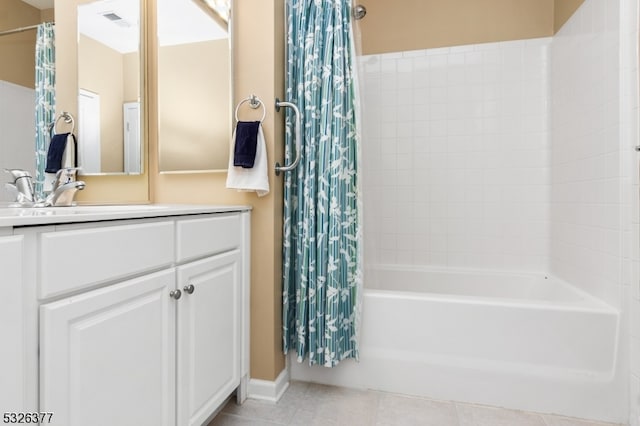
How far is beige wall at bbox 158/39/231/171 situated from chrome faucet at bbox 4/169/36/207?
57 cm

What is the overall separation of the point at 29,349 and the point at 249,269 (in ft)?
3.04

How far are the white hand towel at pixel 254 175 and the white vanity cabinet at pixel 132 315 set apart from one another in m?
0.14

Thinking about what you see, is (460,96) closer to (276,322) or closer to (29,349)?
(276,322)

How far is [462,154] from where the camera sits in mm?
2383

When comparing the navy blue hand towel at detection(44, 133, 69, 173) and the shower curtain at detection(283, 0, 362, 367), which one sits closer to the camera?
the navy blue hand towel at detection(44, 133, 69, 173)

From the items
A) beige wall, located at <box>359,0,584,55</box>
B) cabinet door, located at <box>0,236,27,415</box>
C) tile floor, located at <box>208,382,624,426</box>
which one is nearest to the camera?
cabinet door, located at <box>0,236,27,415</box>

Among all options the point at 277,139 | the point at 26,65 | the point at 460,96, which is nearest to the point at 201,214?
the point at 277,139

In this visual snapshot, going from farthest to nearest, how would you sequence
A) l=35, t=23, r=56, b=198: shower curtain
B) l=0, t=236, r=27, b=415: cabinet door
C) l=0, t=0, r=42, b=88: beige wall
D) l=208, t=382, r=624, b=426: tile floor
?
l=208, t=382, r=624, b=426: tile floor → l=35, t=23, r=56, b=198: shower curtain → l=0, t=0, r=42, b=88: beige wall → l=0, t=236, r=27, b=415: cabinet door

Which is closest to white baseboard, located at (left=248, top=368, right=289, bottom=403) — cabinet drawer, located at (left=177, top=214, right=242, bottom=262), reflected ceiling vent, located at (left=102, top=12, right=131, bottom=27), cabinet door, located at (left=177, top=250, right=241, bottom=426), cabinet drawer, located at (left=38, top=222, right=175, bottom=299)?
cabinet door, located at (left=177, top=250, right=241, bottom=426)

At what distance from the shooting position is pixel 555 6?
217cm

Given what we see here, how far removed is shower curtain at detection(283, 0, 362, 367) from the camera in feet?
5.22

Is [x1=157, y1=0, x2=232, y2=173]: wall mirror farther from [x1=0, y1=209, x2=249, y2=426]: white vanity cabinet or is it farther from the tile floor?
the tile floor

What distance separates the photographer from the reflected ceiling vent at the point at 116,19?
1626 mm

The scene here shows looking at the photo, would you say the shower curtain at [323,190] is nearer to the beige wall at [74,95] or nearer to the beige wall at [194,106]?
the beige wall at [194,106]
